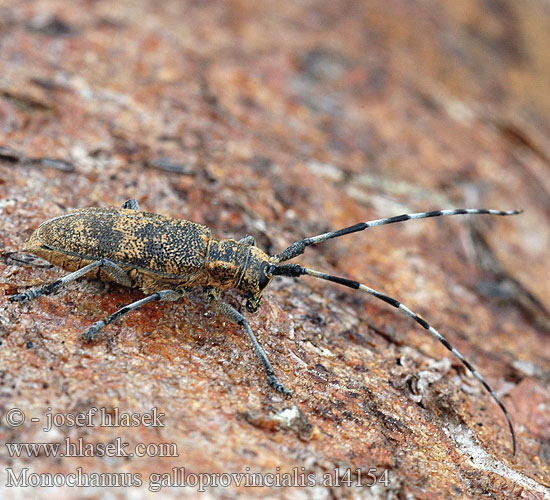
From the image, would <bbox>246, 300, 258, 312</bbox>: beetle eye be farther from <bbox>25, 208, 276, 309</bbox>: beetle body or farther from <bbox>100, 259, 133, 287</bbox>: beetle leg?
<bbox>100, 259, 133, 287</bbox>: beetle leg

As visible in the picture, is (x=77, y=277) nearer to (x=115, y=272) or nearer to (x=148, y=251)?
(x=115, y=272)

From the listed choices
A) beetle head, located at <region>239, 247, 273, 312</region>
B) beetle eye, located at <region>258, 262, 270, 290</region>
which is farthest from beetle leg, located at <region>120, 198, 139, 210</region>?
beetle eye, located at <region>258, 262, 270, 290</region>

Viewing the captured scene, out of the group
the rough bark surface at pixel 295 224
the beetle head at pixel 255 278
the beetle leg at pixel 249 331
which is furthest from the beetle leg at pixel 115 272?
the beetle head at pixel 255 278

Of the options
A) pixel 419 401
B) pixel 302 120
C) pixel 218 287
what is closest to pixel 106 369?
pixel 218 287

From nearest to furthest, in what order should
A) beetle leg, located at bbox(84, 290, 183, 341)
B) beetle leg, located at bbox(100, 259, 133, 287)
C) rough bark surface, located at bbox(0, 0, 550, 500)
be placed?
rough bark surface, located at bbox(0, 0, 550, 500) < beetle leg, located at bbox(84, 290, 183, 341) < beetle leg, located at bbox(100, 259, 133, 287)

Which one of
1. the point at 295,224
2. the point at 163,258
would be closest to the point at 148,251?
the point at 163,258

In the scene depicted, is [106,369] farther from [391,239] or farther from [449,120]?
[449,120]

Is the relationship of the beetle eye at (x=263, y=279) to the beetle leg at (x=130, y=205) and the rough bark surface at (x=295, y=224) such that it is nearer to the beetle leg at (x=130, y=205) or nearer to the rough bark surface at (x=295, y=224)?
the rough bark surface at (x=295, y=224)
